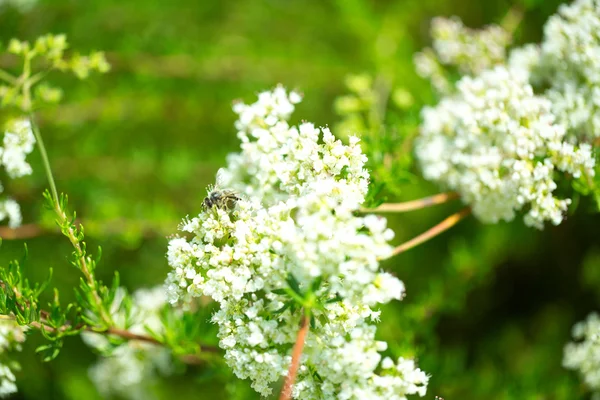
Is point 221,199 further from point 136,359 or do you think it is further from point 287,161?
point 136,359

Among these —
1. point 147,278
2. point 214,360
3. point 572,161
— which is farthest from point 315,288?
point 147,278

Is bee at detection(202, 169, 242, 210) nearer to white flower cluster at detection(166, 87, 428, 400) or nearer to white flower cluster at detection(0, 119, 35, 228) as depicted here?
white flower cluster at detection(166, 87, 428, 400)

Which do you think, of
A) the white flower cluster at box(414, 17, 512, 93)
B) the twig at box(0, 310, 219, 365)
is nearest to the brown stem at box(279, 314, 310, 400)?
the twig at box(0, 310, 219, 365)

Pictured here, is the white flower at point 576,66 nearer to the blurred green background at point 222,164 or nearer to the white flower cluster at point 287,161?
the blurred green background at point 222,164

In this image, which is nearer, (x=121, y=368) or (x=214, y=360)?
(x=214, y=360)

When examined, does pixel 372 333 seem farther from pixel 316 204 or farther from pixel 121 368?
pixel 121 368

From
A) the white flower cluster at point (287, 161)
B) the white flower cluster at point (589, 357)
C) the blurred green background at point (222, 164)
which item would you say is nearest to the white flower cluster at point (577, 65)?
the blurred green background at point (222, 164)
